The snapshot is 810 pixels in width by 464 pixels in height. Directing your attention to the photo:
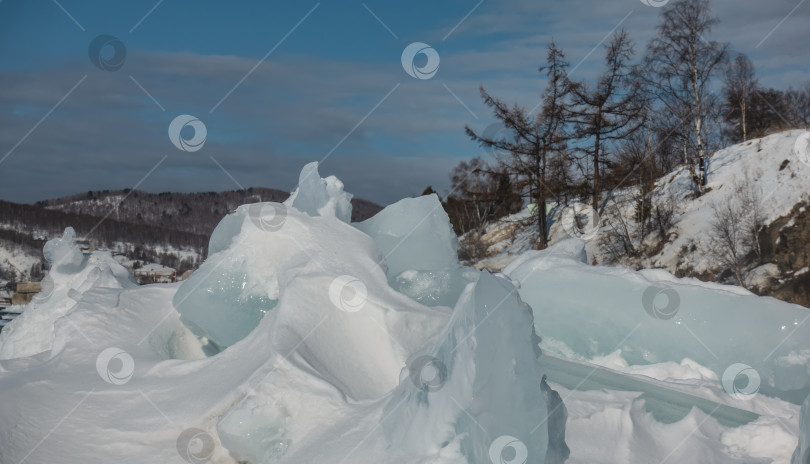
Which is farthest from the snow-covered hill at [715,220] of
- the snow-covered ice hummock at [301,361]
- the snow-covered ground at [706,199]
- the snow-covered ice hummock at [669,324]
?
the snow-covered ice hummock at [301,361]

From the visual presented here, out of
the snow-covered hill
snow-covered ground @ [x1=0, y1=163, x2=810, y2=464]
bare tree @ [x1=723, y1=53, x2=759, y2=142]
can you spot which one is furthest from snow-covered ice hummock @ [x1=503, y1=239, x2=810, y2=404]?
bare tree @ [x1=723, y1=53, x2=759, y2=142]

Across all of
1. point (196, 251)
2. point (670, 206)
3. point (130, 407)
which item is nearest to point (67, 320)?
point (130, 407)

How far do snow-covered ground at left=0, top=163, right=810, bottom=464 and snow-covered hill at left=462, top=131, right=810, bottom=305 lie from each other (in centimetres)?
1085

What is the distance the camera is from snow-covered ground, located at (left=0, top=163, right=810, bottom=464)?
3.29 m

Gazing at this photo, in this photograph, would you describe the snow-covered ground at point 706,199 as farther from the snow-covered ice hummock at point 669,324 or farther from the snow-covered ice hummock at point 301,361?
the snow-covered ice hummock at point 301,361

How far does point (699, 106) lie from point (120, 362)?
2234cm

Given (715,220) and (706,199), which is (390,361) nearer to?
(715,220)

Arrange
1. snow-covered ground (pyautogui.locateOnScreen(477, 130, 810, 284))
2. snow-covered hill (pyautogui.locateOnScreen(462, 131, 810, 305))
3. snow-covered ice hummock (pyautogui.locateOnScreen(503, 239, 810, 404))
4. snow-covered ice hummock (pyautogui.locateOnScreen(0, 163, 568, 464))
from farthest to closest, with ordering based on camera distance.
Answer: snow-covered ground (pyautogui.locateOnScreen(477, 130, 810, 284)), snow-covered hill (pyautogui.locateOnScreen(462, 131, 810, 305)), snow-covered ice hummock (pyautogui.locateOnScreen(503, 239, 810, 404)), snow-covered ice hummock (pyautogui.locateOnScreen(0, 163, 568, 464))

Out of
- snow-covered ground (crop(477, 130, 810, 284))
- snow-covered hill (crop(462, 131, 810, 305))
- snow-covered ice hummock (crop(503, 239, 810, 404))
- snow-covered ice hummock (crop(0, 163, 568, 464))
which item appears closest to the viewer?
snow-covered ice hummock (crop(0, 163, 568, 464))

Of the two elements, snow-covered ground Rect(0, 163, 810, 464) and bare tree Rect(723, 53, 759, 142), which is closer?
snow-covered ground Rect(0, 163, 810, 464)

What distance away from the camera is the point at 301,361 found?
→ 434 centimetres

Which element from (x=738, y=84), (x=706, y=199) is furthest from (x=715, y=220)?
(x=738, y=84)

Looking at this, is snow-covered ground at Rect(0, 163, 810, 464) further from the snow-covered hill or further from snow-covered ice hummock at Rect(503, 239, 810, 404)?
the snow-covered hill

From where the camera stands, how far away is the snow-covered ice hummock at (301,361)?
3217 mm
